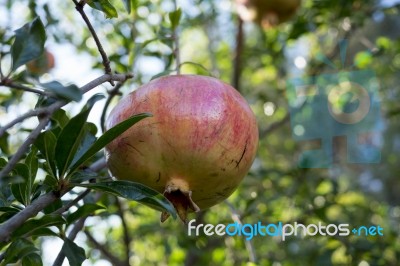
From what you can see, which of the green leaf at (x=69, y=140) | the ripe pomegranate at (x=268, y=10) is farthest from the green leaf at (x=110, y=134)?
the ripe pomegranate at (x=268, y=10)

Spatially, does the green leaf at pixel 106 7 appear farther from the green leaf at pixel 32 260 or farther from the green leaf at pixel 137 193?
the green leaf at pixel 32 260

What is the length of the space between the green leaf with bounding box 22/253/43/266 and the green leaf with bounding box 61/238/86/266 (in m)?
0.06

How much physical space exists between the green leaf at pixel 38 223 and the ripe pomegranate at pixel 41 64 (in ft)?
1.33

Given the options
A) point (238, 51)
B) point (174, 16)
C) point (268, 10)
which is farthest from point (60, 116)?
point (268, 10)

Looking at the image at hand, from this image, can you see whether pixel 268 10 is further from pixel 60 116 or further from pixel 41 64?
pixel 60 116

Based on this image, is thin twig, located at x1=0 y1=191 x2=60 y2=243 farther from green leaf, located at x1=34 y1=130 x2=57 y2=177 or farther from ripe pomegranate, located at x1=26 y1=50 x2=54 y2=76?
ripe pomegranate, located at x1=26 y1=50 x2=54 y2=76

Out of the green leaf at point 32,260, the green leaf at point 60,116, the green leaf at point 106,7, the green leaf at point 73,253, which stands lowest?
the green leaf at point 32,260

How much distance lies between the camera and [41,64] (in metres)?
1.71

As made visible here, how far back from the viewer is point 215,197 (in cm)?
94

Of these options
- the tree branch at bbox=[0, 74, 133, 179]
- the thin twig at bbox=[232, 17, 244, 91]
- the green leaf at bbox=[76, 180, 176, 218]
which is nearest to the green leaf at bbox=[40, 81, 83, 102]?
the tree branch at bbox=[0, 74, 133, 179]

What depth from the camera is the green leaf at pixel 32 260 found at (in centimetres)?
90

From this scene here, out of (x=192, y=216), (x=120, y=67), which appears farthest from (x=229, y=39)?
(x=120, y=67)

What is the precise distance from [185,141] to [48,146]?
0.72 feet

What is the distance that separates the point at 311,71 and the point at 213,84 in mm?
1859
